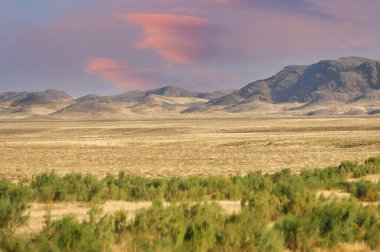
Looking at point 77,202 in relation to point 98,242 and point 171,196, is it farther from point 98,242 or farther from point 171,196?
point 98,242

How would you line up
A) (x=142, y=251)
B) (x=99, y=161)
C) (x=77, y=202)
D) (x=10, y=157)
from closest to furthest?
1. (x=142, y=251)
2. (x=77, y=202)
3. (x=99, y=161)
4. (x=10, y=157)

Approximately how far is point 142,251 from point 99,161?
2561cm

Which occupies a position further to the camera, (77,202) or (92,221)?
(77,202)

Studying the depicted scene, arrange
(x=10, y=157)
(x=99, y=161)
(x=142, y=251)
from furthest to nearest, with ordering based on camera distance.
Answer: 1. (x=10, y=157)
2. (x=99, y=161)
3. (x=142, y=251)

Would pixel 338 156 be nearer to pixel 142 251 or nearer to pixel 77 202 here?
pixel 77 202

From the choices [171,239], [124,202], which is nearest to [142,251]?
[171,239]

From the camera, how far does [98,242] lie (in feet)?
29.3

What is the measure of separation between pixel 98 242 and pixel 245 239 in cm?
278

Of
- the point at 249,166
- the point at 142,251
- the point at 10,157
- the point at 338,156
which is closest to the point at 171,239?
the point at 142,251

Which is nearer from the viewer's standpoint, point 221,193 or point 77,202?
point 77,202

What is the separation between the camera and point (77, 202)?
15.7m

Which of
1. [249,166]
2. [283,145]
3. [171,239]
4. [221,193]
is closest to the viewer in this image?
[171,239]

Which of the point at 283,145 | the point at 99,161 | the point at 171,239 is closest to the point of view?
→ the point at 171,239

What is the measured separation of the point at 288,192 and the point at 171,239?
781 cm
